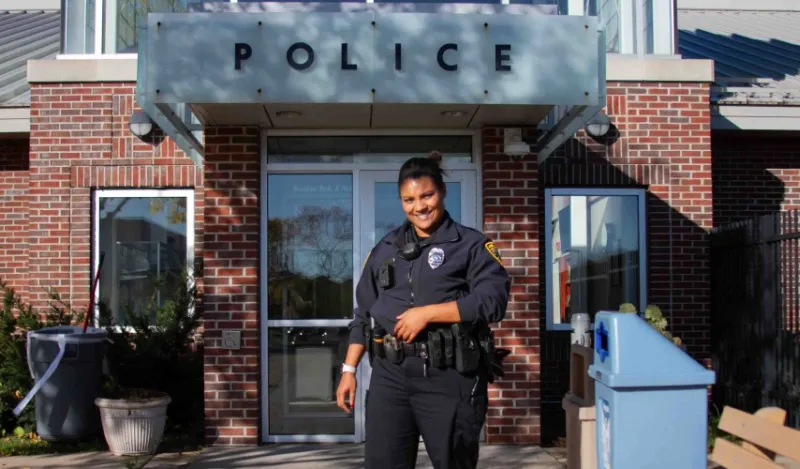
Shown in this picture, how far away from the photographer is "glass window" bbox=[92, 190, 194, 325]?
826 cm

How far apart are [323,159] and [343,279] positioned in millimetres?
1006

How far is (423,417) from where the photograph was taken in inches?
144

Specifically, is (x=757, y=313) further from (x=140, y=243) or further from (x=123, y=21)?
(x=123, y=21)

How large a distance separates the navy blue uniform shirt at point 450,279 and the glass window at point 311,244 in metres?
3.28

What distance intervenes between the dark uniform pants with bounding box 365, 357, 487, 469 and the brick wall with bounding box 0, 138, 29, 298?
20.5ft

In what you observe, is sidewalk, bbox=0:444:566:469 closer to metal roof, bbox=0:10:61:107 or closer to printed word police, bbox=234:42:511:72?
printed word police, bbox=234:42:511:72

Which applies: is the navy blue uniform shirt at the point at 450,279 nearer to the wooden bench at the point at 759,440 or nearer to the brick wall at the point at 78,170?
the wooden bench at the point at 759,440

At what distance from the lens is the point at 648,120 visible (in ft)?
27.0

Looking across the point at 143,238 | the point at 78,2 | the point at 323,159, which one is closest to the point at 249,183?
the point at 323,159

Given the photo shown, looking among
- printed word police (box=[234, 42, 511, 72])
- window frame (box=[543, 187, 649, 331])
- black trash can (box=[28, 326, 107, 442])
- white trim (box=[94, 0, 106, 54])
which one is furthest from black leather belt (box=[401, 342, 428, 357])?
white trim (box=[94, 0, 106, 54])

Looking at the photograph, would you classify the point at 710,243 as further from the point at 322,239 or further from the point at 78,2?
the point at 78,2

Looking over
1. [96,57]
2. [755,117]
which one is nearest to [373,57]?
[96,57]

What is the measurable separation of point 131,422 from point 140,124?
9.03ft

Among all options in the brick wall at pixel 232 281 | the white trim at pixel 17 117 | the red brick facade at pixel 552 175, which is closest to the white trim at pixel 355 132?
the brick wall at pixel 232 281
